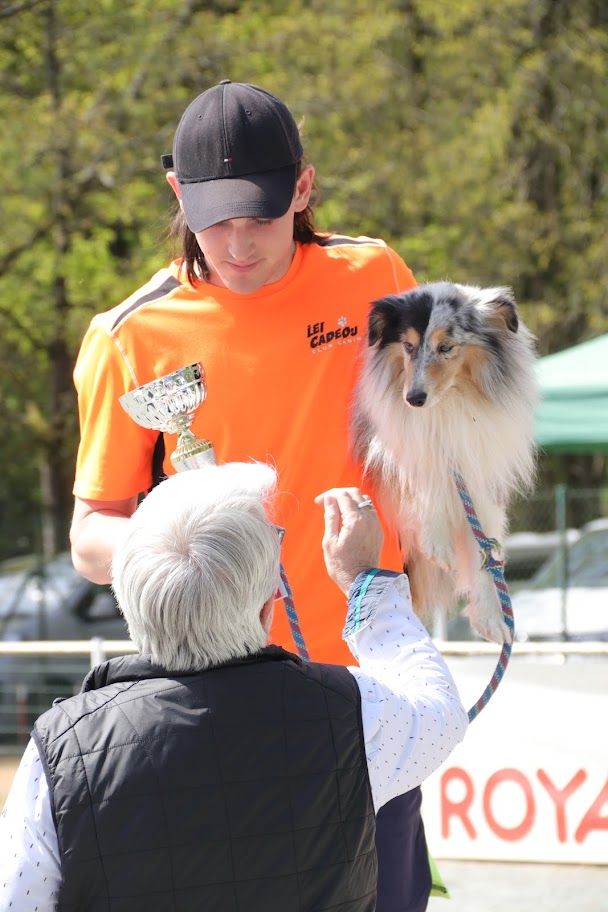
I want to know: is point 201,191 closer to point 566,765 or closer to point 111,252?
point 566,765

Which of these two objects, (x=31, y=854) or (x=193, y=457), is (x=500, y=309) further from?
(x=31, y=854)

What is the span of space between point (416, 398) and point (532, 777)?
3.79 meters

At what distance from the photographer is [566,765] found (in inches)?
236

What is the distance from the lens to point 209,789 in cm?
184

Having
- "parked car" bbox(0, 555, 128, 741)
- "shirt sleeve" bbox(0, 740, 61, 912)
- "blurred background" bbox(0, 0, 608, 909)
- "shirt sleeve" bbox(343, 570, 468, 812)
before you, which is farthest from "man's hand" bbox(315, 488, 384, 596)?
"parked car" bbox(0, 555, 128, 741)

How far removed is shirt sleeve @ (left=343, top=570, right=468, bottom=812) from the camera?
1956 mm

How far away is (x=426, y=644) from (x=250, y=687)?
15.1 inches

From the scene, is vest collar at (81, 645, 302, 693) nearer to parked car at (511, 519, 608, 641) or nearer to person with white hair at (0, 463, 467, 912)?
person with white hair at (0, 463, 467, 912)

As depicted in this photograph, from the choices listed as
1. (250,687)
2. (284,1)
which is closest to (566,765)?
(250,687)

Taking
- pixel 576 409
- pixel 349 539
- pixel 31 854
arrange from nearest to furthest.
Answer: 1. pixel 31 854
2. pixel 349 539
3. pixel 576 409

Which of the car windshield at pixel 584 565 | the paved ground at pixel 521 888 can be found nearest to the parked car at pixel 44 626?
the car windshield at pixel 584 565

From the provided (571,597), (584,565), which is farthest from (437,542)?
(584,565)

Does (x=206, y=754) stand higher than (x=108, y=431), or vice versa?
(x=108, y=431)

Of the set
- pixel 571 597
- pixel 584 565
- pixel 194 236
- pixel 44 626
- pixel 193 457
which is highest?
pixel 194 236
